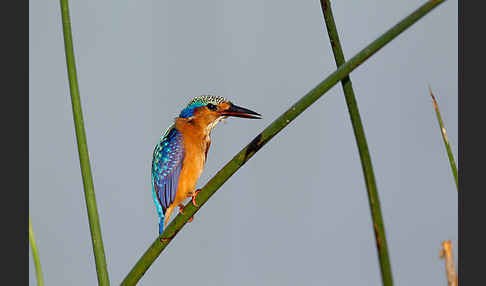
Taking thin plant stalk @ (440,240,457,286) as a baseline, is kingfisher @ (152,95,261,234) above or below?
above

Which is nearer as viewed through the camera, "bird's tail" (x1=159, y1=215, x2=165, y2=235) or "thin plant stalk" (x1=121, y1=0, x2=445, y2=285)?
"thin plant stalk" (x1=121, y1=0, x2=445, y2=285)

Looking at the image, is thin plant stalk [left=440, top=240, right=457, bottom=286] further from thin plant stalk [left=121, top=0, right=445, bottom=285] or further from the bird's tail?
the bird's tail

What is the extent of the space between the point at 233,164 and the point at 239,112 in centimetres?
59

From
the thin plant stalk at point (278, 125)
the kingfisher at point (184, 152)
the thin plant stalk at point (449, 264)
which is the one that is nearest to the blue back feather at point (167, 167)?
the kingfisher at point (184, 152)

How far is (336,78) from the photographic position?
59cm

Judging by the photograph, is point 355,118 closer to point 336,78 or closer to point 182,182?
point 336,78

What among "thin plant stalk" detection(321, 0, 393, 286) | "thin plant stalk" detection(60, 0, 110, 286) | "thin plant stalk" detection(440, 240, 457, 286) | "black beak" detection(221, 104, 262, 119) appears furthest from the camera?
"black beak" detection(221, 104, 262, 119)

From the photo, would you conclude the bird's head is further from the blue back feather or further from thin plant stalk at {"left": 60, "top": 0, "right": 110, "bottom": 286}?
thin plant stalk at {"left": 60, "top": 0, "right": 110, "bottom": 286}

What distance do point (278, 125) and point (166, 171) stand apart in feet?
2.41

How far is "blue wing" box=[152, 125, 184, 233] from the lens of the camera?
133cm

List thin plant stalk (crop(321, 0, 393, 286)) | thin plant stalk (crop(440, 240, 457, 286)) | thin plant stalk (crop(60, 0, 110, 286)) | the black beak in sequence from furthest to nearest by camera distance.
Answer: the black beak, thin plant stalk (crop(60, 0, 110, 286)), thin plant stalk (crop(440, 240, 457, 286)), thin plant stalk (crop(321, 0, 393, 286))

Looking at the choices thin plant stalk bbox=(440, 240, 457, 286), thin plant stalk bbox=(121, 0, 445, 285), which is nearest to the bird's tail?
thin plant stalk bbox=(121, 0, 445, 285)

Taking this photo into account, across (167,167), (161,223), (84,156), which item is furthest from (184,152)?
(84,156)

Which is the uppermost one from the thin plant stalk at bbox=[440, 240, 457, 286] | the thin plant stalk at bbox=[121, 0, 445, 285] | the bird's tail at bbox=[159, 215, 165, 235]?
the thin plant stalk at bbox=[121, 0, 445, 285]
